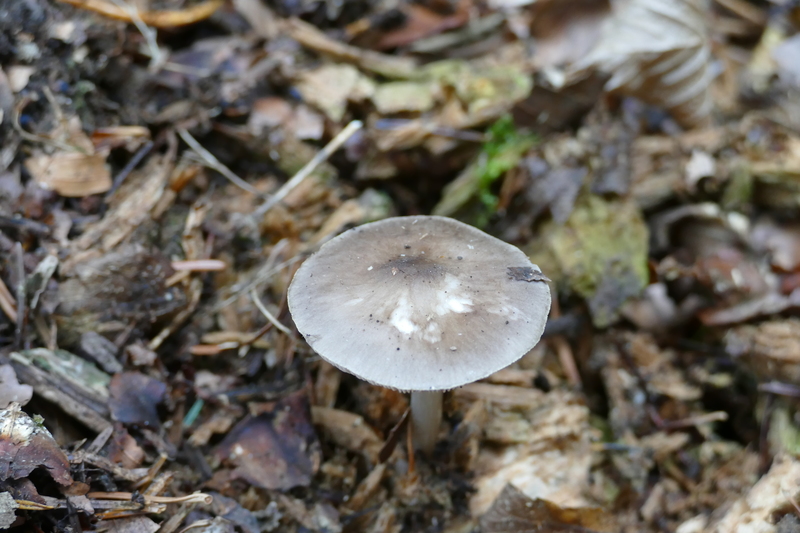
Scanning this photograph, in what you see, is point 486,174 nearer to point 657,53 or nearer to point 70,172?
point 657,53

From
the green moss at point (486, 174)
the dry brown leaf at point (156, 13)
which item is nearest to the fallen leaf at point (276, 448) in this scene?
the green moss at point (486, 174)

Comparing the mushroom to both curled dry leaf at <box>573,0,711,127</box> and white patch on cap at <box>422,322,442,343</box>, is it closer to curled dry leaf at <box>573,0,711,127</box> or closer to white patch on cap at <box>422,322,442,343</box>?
white patch on cap at <box>422,322,442,343</box>

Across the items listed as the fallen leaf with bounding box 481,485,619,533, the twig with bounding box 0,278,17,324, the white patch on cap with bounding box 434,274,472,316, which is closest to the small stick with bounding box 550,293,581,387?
the fallen leaf with bounding box 481,485,619,533

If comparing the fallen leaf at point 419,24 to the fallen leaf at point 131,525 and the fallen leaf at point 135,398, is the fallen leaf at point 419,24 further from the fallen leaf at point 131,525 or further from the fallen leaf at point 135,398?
the fallen leaf at point 131,525

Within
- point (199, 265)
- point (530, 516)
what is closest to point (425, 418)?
point (530, 516)

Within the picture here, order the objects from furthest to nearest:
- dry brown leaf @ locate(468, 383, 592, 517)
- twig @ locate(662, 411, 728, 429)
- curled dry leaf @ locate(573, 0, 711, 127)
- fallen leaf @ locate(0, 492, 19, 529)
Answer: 1. curled dry leaf @ locate(573, 0, 711, 127)
2. twig @ locate(662, 411, 728, 429)
3. dry brown leaf @ locate(468, 383, 592, 517)
4. fallen leaf @ locate(0, 492, 19, 529)
